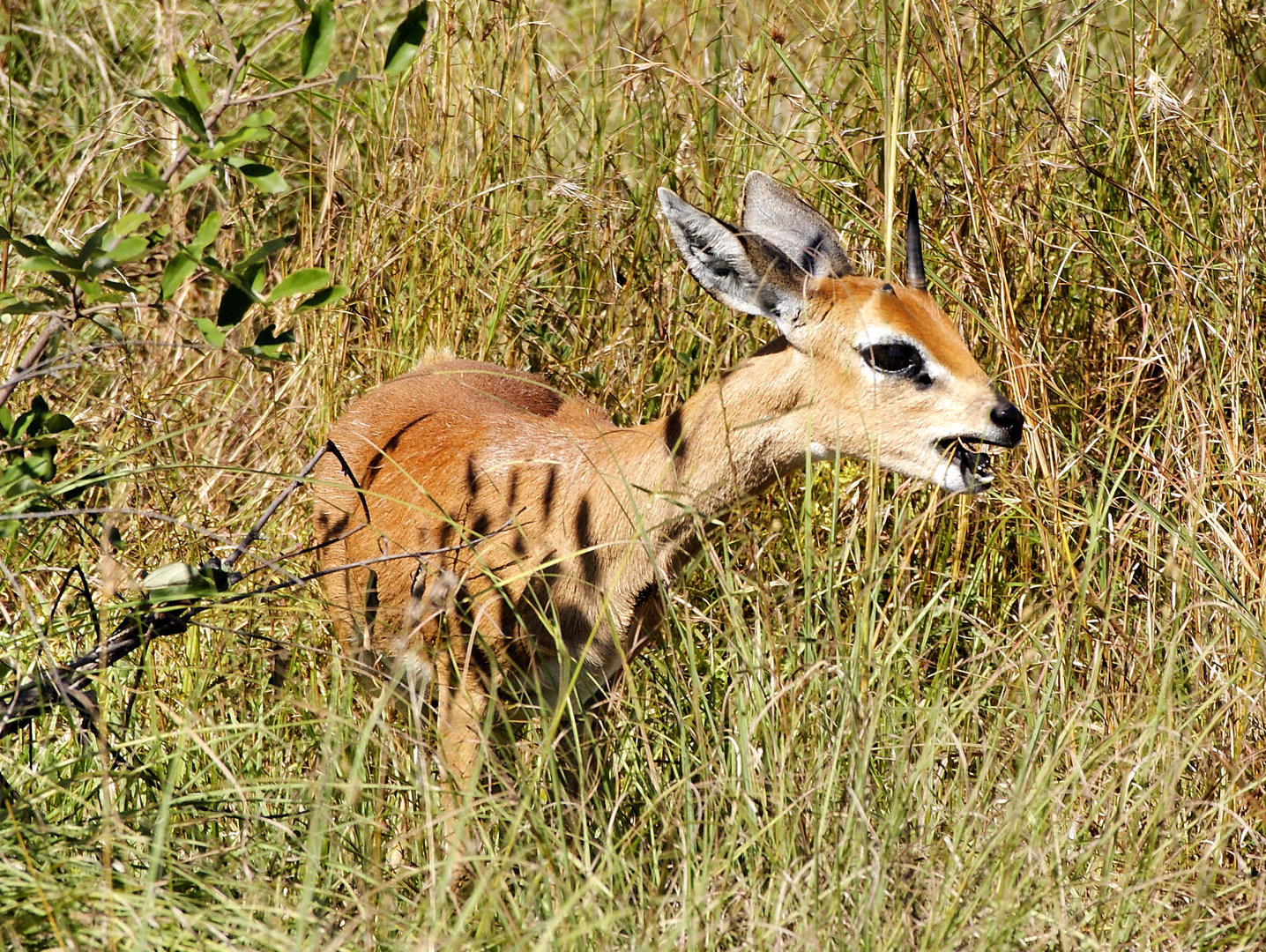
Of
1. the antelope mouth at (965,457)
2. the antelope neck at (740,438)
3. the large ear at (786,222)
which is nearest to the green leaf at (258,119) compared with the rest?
the antelope neck at (740,438)

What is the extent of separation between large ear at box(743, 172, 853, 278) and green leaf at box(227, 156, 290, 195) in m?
1.40

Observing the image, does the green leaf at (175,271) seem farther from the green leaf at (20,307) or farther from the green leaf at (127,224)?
the green leaf at (20,307)

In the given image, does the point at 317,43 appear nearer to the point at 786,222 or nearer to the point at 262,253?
the point at 262,253

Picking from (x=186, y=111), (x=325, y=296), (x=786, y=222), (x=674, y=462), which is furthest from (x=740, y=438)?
(x=186, y=111)

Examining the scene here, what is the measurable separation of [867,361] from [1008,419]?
0.33 metres

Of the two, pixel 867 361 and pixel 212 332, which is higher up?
pixel 212 332

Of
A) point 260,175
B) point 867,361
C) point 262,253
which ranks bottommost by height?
point 867,361

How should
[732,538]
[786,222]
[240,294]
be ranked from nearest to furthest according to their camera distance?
[240,294] → [732,538] → [786,222]

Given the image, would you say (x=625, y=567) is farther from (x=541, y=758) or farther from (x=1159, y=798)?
(x=1159, y=798)

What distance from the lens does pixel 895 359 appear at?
3260 millimetres

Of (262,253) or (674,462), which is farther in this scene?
(674,462)

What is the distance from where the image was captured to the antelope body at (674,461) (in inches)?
127

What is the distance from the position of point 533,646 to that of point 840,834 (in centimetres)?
90

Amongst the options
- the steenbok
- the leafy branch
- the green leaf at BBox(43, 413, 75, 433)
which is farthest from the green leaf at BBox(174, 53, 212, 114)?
the steenbok
